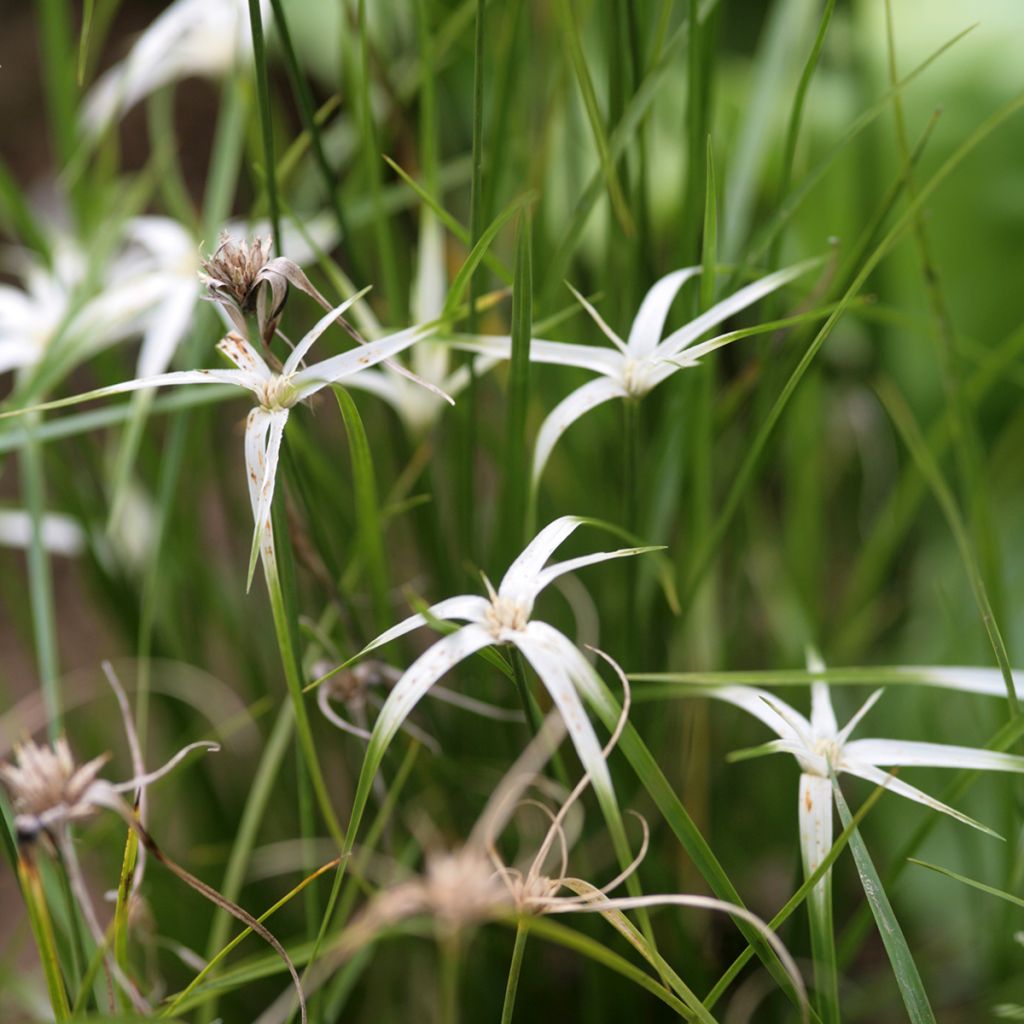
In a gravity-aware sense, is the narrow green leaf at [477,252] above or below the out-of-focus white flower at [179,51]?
below

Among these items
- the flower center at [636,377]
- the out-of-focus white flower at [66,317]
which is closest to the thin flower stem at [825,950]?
the flower center at [636,377]

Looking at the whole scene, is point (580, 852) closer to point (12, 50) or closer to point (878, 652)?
point (878, 652)

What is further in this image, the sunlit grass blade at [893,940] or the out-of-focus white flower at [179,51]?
the out-of-focus white flower at [179,51]

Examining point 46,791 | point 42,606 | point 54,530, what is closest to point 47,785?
point 46,791

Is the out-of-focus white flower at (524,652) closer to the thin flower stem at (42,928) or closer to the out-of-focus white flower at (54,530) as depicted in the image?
the thin flower stem at (42,928)

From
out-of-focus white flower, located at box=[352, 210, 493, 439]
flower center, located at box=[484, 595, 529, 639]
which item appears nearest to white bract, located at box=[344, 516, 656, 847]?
flower center, located at box=[484, 595, 529, 639]

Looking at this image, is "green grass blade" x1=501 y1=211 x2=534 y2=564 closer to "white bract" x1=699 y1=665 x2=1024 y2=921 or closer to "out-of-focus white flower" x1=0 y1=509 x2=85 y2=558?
"white bract" x1=699 y1=665 x2=1024 y2=921
